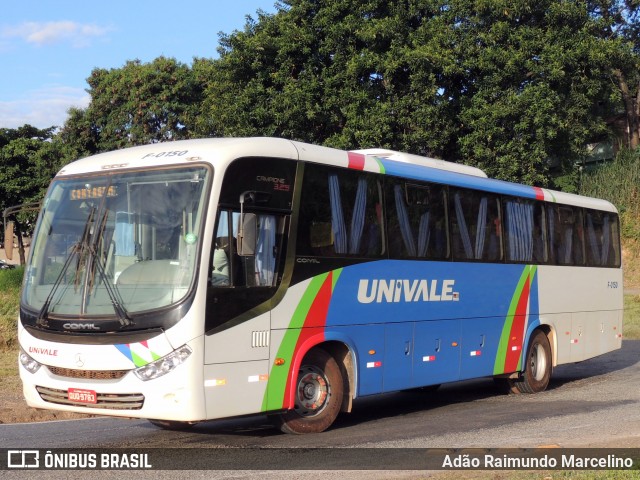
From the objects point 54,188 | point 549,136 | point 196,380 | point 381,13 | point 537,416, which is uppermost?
point 381,13

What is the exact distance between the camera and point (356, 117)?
2909 centimetres

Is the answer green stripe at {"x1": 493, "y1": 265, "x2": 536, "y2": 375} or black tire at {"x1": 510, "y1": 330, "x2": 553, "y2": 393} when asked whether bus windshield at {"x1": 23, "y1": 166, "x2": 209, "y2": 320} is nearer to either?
green stripe at {"x1": 493, "y1": 265, "x2": 536, "y2": 375}

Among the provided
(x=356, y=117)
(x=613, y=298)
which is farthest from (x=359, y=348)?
(x=356, y=117)

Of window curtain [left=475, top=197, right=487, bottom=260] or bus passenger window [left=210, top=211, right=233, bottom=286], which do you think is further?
window curtain [left=475, top=197, right=487, bottom=260]

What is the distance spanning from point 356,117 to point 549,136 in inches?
250

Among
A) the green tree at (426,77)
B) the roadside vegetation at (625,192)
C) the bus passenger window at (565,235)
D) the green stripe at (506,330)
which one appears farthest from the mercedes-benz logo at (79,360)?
the roadside vegetation at (625,192)

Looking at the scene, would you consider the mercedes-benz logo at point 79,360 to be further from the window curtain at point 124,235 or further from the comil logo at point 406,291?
the comil logo at point 406,291

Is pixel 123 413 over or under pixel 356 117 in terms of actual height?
under

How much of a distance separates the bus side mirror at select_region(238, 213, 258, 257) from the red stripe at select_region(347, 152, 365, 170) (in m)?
2.36

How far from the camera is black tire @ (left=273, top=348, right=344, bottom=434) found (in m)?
10.2

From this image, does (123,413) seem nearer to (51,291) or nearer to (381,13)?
(51,291)

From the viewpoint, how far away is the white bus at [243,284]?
8.84 metres

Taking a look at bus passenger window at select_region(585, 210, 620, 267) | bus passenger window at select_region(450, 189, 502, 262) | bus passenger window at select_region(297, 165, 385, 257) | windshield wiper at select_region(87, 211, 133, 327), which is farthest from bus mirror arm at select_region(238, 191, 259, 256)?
bus passenger window at select_region(585, 210, 620, 267)

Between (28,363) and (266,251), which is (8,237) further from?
(266,251)
